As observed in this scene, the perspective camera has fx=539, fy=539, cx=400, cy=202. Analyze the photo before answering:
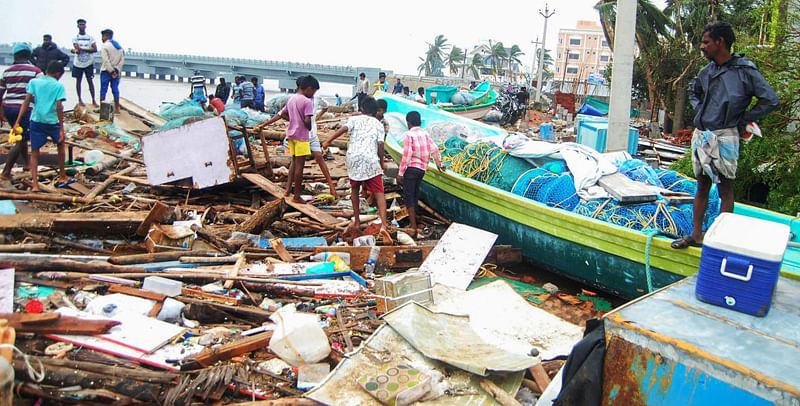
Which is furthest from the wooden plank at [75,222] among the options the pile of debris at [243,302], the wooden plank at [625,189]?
the wooden plank at [625,189]

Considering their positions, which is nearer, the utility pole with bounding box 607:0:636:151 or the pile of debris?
the pile of debris

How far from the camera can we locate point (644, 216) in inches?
219

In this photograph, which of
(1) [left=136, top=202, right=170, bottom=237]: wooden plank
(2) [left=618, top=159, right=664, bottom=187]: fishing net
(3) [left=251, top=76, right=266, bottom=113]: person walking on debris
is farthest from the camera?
(3) [left=251, top=76, right=266, bottom=113]: person walking on debris

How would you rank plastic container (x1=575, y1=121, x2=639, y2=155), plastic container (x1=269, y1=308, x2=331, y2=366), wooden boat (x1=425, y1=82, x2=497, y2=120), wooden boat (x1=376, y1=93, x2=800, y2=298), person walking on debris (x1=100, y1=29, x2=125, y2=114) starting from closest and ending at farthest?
1. plastic container (x1=269, y1=308, x2=331, y2=366)
2. wooden boat (x1=376, y1=93, x2=800, y2=298)
3. plastic container (x1=575, y1=121, x2=639, y2=155)
4. person walking on debris (x1=100, y1=29, x2=125, y2=114)
5. wooden boat (x1=425, y1=82, x2=497, y2=120)

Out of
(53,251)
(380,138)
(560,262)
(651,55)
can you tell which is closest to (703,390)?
(560,262)

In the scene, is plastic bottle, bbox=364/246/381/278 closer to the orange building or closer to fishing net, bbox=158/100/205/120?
fishing net, bbox=158/100/205/120

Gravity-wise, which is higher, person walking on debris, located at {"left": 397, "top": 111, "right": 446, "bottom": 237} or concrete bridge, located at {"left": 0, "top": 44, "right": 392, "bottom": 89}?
concrete bridge, located at {"left": 0, "top": 44, "right": 392, "bottom": 89}

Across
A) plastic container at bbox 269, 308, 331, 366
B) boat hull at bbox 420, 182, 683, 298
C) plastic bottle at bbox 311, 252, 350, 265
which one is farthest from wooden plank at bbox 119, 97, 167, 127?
plastic container at bbox 269, 308, 331, 366

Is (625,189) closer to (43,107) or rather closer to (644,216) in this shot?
(644,216)

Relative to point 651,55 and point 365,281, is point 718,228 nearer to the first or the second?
point 365,281

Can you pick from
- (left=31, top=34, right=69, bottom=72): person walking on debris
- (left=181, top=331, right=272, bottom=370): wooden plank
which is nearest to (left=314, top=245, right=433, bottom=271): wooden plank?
(left=181, top=331, right=272, bottom=370): wooden plank

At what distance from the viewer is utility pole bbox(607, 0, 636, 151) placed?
28.0 ft

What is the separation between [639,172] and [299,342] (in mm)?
4761

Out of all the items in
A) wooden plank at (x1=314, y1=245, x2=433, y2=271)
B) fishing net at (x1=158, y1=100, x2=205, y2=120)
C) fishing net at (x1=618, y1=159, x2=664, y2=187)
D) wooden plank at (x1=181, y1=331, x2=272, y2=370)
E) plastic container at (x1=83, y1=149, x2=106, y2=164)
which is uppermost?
fishing net at (x1=158, y1=100, x2=205, y2=120)
